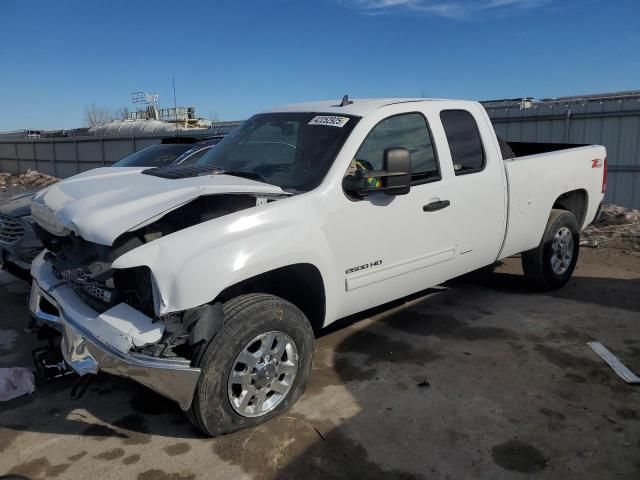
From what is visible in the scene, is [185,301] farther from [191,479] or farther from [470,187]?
[470,187]

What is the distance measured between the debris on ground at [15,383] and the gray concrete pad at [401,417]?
96mm

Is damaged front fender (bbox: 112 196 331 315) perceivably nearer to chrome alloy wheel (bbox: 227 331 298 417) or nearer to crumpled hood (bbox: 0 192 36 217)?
chrome alloy wheel (bbox: 227 331 298 417)

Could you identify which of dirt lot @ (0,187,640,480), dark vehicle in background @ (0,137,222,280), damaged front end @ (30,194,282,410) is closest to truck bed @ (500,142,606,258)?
dirt lot @ (0,187,640,480)

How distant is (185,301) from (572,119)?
439 inches

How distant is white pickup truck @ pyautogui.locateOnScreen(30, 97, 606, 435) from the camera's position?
9.56 feet

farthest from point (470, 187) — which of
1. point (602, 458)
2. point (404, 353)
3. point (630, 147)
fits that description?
point (630, 147)

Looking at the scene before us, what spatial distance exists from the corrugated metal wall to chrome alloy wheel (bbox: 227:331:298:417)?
10446 millimetres

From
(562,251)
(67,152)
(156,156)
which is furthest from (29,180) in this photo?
(562,251)

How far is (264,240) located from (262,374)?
2.60ft

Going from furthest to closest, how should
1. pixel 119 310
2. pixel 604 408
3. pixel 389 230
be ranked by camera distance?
1. pixel 389 230
2. pixel 604 408
3. pixel 119 310

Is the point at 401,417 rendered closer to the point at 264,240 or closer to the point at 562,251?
the point at 264,240

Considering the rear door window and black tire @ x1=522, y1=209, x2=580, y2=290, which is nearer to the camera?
the rear door window

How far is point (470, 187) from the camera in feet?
14.6

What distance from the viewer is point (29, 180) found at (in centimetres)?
2556
